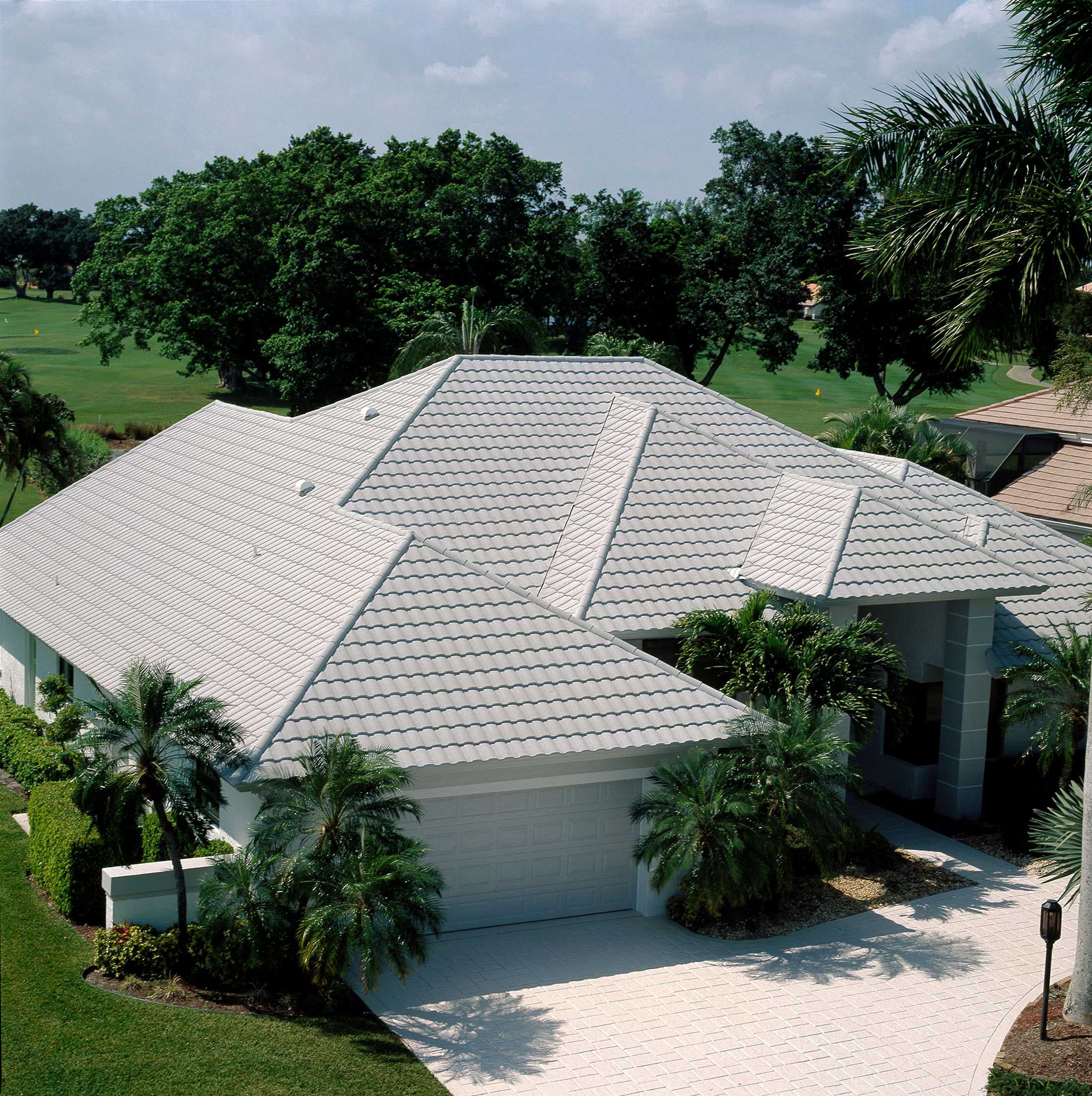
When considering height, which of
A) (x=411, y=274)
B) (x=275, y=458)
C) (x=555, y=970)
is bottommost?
(x=555, y=970)

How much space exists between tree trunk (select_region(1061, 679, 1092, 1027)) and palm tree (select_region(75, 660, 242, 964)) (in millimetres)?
9737

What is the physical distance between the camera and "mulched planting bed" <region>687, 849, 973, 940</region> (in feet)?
55.8

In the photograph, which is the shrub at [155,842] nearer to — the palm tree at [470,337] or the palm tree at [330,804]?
the palm tree at [330,804]

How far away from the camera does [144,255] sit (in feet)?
216

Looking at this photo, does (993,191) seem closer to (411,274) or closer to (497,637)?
(497,637)

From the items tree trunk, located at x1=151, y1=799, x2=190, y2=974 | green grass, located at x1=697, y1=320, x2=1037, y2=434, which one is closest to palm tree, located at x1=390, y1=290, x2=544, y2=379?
tree trunk, located at x1=151, y1=799, x2=190, y2=974

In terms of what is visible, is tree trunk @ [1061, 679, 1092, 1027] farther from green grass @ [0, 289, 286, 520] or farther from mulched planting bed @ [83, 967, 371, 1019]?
green grass @ [0, 289, 286, 520]

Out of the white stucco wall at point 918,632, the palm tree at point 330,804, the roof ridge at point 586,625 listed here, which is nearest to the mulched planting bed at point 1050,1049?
the roof ridge at point 586,625

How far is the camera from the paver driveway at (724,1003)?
13.3 m

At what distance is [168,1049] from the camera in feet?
42.2

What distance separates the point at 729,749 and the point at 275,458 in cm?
1196

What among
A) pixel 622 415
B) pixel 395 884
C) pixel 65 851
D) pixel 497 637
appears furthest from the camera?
pixel 622 415

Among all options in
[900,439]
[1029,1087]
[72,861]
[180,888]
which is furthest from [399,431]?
[900,439]

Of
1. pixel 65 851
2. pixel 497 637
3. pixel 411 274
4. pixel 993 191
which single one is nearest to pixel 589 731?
pixel 497 637
